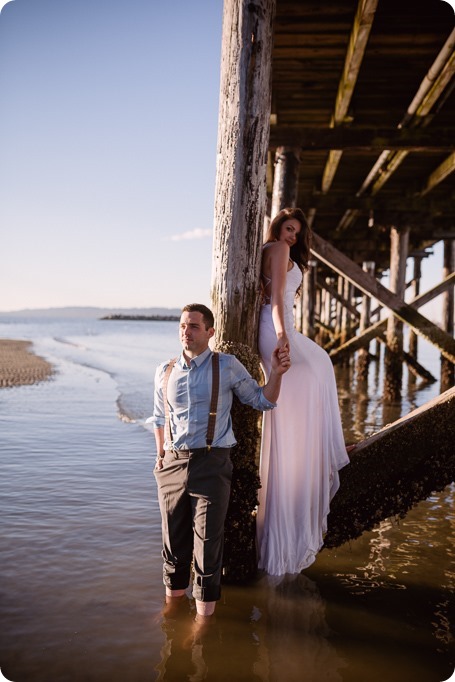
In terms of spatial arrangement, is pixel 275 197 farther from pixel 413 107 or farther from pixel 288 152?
pixel 413 107

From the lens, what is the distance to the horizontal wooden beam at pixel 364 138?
19.1ft

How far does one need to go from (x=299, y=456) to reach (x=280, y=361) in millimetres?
674

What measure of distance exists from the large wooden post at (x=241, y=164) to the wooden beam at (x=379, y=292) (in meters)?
2.99

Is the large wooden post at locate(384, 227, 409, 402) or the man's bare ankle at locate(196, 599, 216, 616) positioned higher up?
the large wooden post at locate(384, 227, 409, 402)

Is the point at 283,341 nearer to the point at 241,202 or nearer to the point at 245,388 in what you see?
the point at 245,388

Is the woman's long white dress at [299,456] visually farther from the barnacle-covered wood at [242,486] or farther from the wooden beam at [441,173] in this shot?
the wooden beam at [441,173]

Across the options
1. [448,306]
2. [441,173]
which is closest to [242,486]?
[441,173]

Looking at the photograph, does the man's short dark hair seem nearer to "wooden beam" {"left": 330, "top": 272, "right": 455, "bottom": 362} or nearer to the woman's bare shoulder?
the woman's bare shoulder

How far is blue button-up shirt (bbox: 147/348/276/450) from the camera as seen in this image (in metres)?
2.93

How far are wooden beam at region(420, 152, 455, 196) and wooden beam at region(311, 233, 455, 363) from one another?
6.13ft

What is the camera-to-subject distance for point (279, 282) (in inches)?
131

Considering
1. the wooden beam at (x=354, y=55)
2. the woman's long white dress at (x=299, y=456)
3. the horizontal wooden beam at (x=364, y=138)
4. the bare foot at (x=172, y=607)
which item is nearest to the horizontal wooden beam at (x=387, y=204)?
the wooden beam at (x=354, y=55)

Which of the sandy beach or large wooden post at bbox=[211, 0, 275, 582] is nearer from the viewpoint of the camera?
large wooden post at bbox=[211, 0, 275, 582]

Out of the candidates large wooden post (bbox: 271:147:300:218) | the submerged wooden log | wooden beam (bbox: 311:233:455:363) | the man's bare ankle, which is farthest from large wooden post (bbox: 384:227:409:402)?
the man's bare ankle
